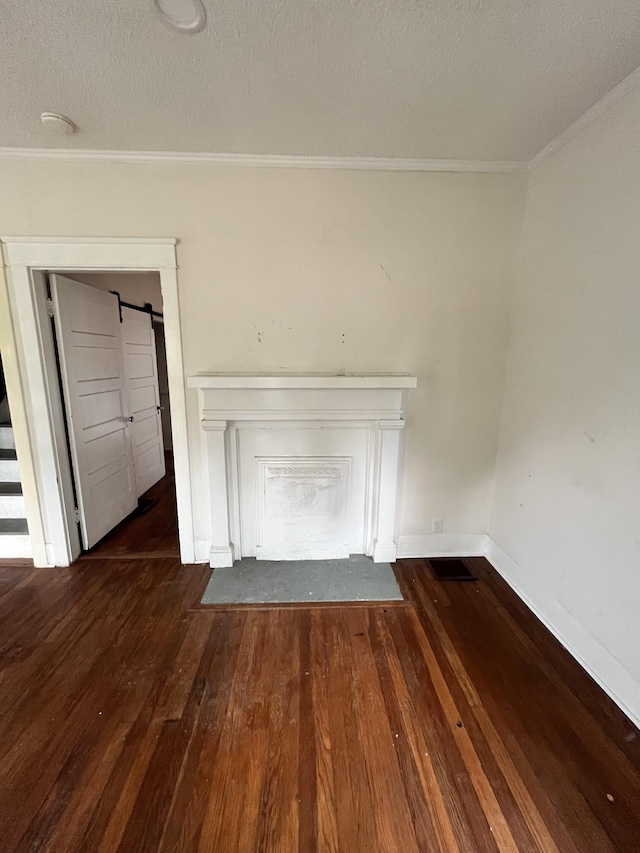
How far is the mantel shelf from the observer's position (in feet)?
7.11

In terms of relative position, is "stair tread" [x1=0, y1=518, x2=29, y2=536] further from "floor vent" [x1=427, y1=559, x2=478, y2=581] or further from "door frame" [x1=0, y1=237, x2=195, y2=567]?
"floor vent" [x1=427, y1=559, x2=478, y2=581]

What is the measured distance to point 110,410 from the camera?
2959 mm

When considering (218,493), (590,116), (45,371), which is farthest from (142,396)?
(590,116)

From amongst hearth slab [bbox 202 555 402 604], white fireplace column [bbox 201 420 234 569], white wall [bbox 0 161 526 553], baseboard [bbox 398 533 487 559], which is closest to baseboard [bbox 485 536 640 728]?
baseboard [bbox 398 533 487 559]

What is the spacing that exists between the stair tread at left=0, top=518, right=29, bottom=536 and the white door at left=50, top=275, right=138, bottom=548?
0.45 metres

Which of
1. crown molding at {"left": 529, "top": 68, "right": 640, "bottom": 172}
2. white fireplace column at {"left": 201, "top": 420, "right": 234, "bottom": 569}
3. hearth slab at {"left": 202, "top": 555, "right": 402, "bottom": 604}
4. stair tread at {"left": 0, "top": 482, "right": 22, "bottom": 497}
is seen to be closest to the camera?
crown molding at {"left": 529, "top": 68, "right": 640, "bottom": 172}

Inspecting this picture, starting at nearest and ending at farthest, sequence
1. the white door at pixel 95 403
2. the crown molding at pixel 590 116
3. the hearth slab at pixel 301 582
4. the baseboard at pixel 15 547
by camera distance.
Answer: the crown molding at pixel 590 116 → the hearth slab at pixel 301 582 → the white door at pixel 95 403 → the baseboard at pixel 15 547

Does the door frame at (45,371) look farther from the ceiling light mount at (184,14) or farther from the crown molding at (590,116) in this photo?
the crown molding at (590,116)

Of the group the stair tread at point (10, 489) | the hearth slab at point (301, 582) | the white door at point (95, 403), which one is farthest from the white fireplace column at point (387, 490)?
the stair tread at point (10, 489)

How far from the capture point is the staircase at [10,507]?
2537 mm

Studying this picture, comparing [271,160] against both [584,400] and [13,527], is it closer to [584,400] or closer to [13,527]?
[584,400]

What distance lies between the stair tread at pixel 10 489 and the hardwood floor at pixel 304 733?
3.18 ft

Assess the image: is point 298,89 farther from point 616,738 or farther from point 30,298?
point 616,738

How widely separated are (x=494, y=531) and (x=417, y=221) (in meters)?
2.17
